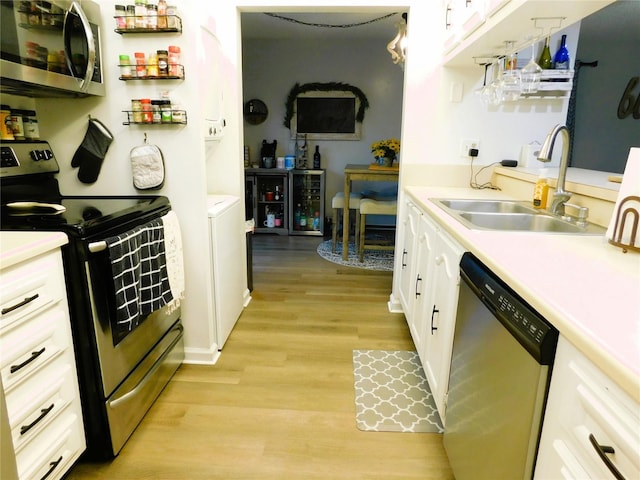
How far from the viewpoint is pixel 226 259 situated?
2.35 m

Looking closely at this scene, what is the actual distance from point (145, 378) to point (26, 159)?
1.06 meters

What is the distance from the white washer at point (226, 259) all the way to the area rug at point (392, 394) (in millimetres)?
790

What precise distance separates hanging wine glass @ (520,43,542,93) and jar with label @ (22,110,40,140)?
89.3 inches

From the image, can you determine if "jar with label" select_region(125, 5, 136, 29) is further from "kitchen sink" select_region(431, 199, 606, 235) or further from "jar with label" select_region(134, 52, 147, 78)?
"kitchen sink" select_region(431, 199, 606, 235)

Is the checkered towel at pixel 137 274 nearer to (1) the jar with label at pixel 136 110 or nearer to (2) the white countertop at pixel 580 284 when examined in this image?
(1) the jar with label at pixel 136 110

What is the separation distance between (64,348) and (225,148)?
1.65 m

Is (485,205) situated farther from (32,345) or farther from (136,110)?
(32,345)

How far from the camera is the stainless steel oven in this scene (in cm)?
137

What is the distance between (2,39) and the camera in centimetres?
136

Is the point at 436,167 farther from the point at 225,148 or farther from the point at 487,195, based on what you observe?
the point at 225,148

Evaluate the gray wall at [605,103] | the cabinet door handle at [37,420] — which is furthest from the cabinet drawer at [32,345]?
the gray wall at [605,103]

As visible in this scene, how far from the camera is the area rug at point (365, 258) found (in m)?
3.94

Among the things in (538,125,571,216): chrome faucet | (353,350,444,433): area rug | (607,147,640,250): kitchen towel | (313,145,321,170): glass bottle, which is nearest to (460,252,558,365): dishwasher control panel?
(607,147,640,250): kitchen towel

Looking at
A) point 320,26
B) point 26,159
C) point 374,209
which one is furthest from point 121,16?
point 320,26
